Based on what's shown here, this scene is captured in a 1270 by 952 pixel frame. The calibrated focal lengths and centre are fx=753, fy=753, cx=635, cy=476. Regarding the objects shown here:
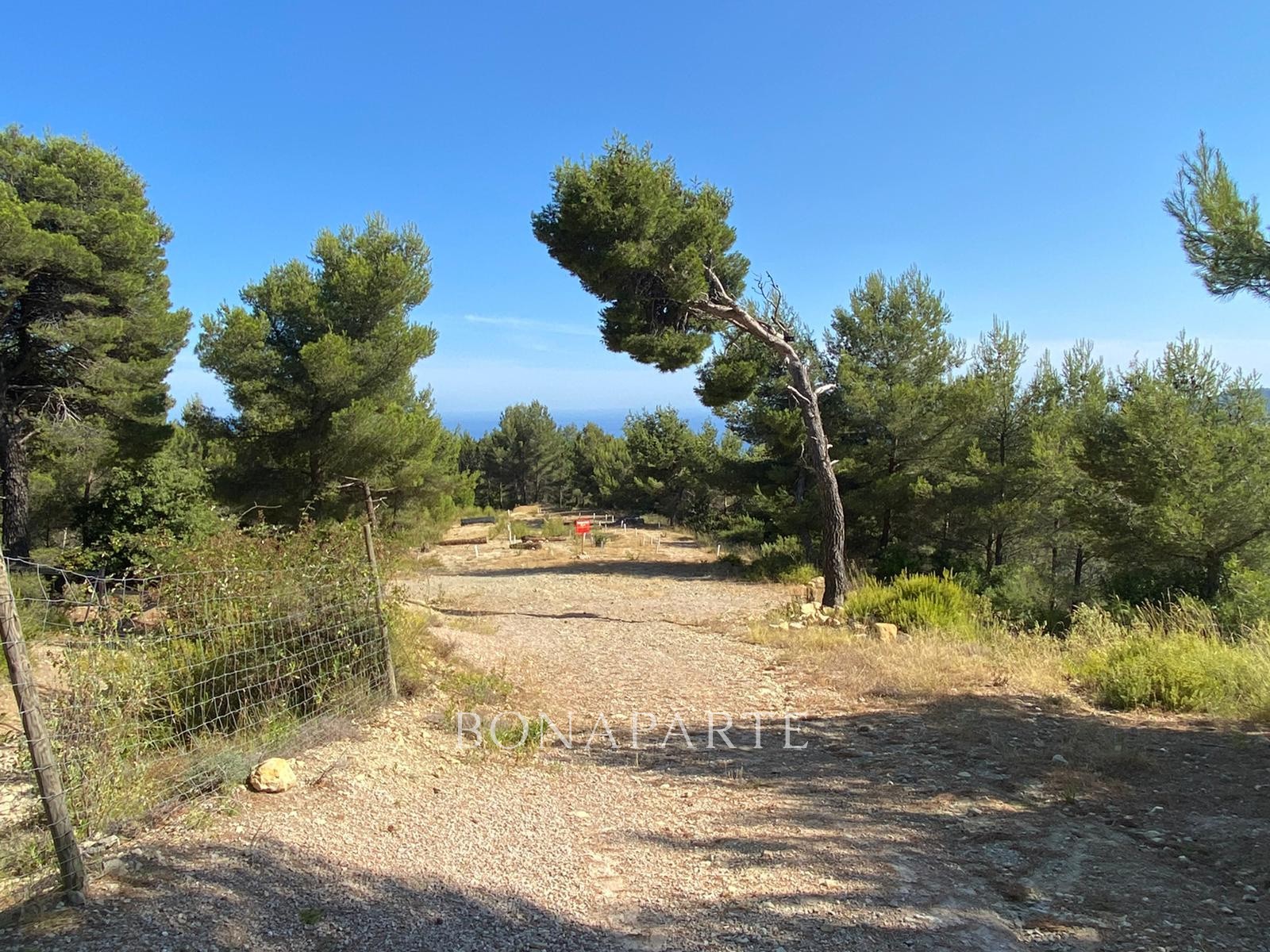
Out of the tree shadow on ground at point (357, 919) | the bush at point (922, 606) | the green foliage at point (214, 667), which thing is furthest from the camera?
the bush at point (922, 606)

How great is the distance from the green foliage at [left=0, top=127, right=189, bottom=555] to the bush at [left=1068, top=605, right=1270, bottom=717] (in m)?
13.0

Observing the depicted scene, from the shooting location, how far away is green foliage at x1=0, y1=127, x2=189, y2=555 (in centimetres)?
1052

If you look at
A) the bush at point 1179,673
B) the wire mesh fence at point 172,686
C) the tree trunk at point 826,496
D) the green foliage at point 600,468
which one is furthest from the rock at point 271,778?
the green foliage at point 600,468

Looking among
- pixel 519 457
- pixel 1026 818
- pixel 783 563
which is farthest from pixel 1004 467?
pixel 519 457

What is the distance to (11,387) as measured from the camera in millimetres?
10922

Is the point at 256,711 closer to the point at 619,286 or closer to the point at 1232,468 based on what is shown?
the point at 619,286

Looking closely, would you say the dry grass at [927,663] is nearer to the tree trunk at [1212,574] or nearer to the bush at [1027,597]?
the bush at [1027,597]

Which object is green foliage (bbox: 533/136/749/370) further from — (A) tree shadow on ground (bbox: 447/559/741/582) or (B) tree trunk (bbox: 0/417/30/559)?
(B) tree trunk (bbox: 0/417/30/559)

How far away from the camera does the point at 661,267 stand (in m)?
10.1

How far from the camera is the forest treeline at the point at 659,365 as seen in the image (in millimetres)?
10195

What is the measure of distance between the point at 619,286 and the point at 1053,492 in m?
8.55

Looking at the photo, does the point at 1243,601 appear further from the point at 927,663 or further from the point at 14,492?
the point at 14,492

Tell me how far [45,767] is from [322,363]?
33.8 feet

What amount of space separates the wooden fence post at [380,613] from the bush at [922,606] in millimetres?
6099
